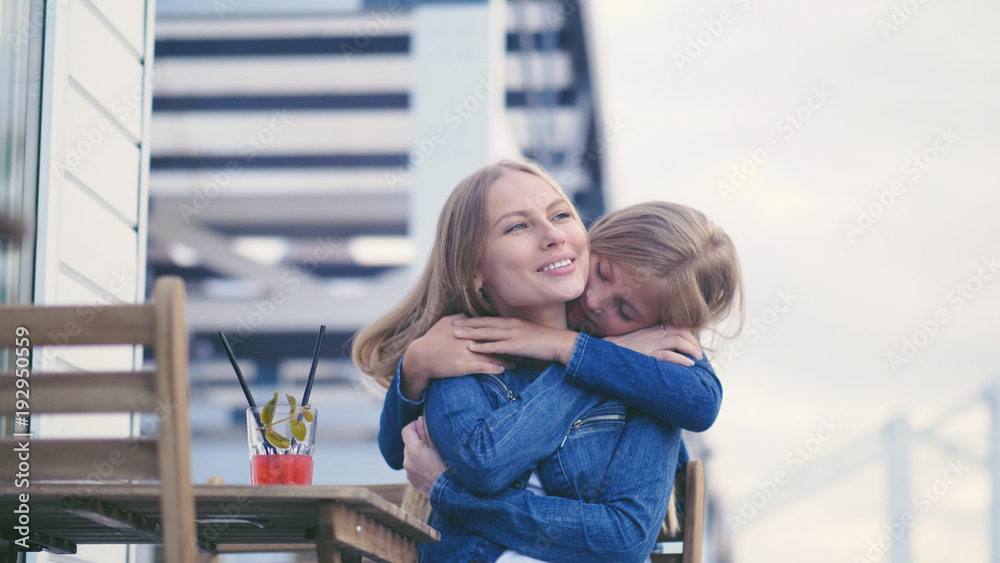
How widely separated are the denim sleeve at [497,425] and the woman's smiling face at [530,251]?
0.15 metres

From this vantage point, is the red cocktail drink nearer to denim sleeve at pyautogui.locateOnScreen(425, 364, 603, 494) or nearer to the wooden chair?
denim sleeve at pyautogui.locateOnScreen(425, 364, 603, 494)

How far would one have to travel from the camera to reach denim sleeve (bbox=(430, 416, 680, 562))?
1.42 meters

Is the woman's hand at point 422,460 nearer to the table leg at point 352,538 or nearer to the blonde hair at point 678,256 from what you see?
the table leg at point 352,538

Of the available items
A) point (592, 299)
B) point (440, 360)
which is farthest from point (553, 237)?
point (440, 360)

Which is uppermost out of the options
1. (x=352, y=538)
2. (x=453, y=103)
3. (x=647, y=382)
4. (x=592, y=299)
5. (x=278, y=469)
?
(x=453, y=103)

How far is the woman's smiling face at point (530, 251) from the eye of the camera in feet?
5.33

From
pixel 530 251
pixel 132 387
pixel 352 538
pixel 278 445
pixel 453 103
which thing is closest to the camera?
pixel 132 387

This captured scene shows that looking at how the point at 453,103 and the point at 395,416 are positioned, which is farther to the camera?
the point at 453,103

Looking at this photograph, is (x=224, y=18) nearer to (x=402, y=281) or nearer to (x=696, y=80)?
(x=696, y=80)

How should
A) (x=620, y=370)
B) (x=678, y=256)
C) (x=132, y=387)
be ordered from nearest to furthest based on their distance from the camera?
1. (x=132, y=387)
2. (x=620, y=370)
3. (x=678, y=256)

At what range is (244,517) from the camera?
1.21 m

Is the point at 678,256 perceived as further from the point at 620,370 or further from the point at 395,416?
the point at 395,416

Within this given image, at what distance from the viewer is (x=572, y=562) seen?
145 centimetres

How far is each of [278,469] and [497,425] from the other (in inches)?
13.2
